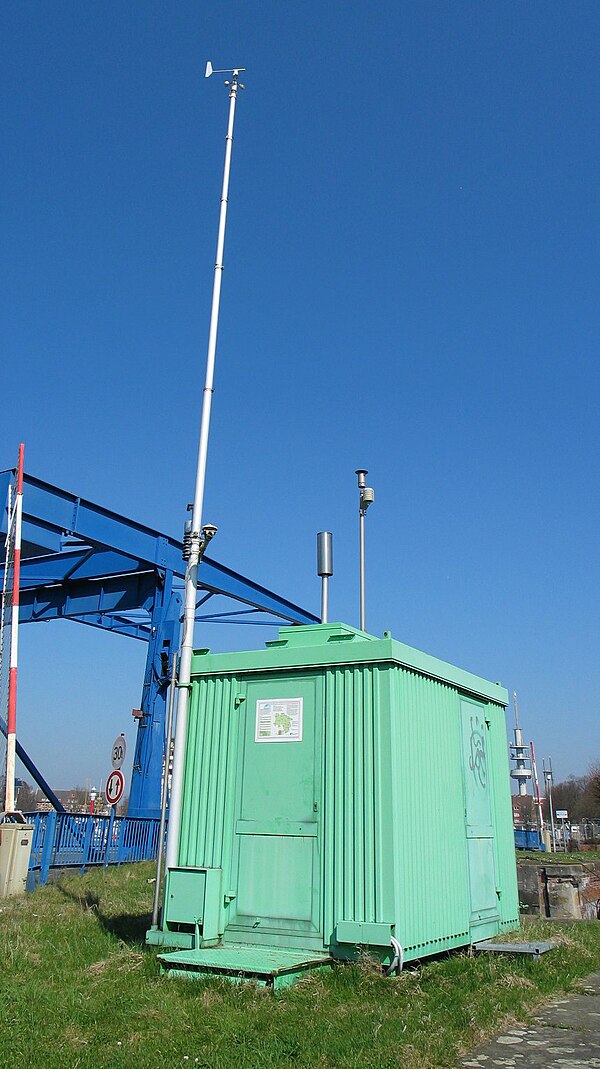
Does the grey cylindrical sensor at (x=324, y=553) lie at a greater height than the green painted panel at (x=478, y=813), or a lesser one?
greater

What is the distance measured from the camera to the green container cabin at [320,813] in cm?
710

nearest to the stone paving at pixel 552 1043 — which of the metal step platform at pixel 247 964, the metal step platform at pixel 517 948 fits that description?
the metal step platform at pixel 517 948

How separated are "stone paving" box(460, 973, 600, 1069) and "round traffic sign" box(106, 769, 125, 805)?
11388 millimetres

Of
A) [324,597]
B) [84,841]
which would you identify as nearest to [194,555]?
[324,597]

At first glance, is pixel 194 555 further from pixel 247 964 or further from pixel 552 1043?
pixel 552 1043

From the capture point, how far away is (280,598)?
79.1 feet

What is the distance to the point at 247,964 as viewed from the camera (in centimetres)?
652

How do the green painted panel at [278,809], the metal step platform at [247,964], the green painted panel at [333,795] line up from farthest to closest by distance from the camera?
1. the green painted panel at [278,809]
2. the green painted panel at [333,795]
3. the metal step platform at [247,964]

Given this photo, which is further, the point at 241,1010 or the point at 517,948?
the point at 517,948

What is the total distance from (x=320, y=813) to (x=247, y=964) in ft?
4.80

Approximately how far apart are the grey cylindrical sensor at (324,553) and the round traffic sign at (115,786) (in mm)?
8185

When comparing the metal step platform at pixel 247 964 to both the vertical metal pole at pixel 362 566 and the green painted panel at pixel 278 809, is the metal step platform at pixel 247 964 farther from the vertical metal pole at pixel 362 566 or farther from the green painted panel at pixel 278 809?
the vertical metal pole at pixel 362 566

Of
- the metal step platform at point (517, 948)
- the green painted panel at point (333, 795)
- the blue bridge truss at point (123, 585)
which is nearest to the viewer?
the green painted panel at point (333, 795)

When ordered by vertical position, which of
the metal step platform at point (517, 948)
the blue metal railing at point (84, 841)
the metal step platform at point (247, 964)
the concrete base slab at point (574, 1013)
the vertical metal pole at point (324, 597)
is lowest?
the concrete base slab at point (574, 1013)
